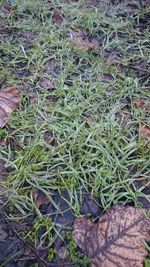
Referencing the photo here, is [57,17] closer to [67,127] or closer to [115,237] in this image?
[67,127]

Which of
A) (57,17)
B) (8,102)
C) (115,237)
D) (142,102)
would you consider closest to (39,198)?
(115,237)

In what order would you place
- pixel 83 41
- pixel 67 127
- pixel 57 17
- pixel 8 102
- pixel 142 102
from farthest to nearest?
pixel 57 17
pixel 83 41
pixel 142 102
pixel 8 102
pixel 67 127

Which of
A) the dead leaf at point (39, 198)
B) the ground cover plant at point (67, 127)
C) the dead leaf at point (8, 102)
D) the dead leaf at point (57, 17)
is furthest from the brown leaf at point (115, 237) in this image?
the dead leaf at point (57, 17)

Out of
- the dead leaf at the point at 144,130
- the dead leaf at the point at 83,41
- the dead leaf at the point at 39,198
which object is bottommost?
the dead leaf at the point at 39,198

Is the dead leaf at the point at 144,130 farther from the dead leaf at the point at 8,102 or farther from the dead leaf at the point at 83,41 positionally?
the dead leaf at the point at 83,41

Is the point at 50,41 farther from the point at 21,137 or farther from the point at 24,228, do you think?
the point at 24,228

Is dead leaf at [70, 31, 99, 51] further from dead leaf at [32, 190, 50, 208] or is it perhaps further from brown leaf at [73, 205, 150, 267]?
brown leaf at [73, 205, 150, 267]

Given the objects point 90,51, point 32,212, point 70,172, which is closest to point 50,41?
point 90,51
